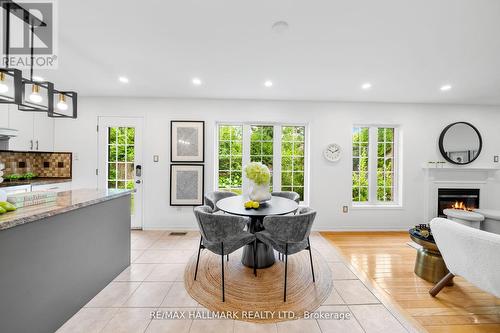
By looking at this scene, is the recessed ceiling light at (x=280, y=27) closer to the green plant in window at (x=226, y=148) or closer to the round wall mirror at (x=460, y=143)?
the green plant in window at (x=226, y=148)

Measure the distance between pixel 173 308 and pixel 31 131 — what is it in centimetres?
365

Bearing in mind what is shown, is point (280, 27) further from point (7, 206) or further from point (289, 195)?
point (7, 206)

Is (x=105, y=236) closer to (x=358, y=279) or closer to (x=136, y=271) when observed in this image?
(x=136, y=271)

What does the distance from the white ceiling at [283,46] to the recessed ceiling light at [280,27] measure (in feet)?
0.16

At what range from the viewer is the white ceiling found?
5.42 feet

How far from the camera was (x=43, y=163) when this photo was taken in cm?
372

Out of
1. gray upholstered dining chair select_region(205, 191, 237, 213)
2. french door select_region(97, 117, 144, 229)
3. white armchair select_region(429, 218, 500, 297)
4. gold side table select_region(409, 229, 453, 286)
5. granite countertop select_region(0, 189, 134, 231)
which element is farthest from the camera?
french door select_region(97, 117, 144, 229)

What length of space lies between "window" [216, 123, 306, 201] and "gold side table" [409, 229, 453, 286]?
1.98 metres

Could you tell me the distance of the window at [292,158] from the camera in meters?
4.10

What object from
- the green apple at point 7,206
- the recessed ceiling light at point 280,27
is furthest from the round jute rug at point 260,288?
the recessed ceiling light at point 280,27

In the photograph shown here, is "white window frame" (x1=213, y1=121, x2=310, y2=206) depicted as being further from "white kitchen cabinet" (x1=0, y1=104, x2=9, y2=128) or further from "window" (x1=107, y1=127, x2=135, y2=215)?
"white kitchen cabinet" (x1=0, y1=104, x2=9, y2=128)

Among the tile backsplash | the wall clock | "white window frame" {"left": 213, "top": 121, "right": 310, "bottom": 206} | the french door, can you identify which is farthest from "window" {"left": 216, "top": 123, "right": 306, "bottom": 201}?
the tile backsplash

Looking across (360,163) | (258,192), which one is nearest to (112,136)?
(258,192)

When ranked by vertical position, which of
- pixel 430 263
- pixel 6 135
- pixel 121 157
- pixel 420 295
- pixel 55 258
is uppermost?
pixel 6 135
